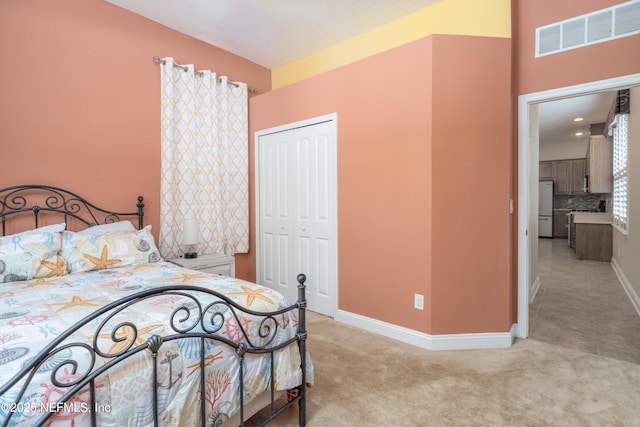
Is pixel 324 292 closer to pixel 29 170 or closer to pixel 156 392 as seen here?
pixel 156 392

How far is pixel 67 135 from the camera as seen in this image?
2766 millimetres

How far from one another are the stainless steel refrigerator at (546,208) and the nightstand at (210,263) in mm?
9136

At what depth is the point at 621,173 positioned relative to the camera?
188 inches

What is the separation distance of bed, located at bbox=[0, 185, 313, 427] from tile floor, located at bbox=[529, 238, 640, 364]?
7.99ft

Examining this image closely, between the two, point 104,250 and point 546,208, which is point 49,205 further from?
point 546,208

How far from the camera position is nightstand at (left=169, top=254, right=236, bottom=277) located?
316 centimetres

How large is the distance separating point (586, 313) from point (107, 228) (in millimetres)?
4718

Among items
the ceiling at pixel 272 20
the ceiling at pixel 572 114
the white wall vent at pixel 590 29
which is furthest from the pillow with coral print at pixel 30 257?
the ceiling at pixel 572 114

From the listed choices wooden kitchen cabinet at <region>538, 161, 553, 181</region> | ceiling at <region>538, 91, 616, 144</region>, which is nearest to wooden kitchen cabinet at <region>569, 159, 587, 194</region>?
wooden kitchen cabinet at <region>538, 161, 553, 181</region>

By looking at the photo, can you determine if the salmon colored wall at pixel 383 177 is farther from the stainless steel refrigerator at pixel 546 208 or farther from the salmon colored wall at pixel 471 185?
the stainless steel refrigerator at pixel 546 208

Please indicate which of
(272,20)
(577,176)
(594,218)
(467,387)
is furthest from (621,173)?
(272,20)

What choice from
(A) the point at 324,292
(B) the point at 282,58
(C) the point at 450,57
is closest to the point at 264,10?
(B) the point at 282,58

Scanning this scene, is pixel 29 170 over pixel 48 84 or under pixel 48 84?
under

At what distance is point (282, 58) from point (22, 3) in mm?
2491
